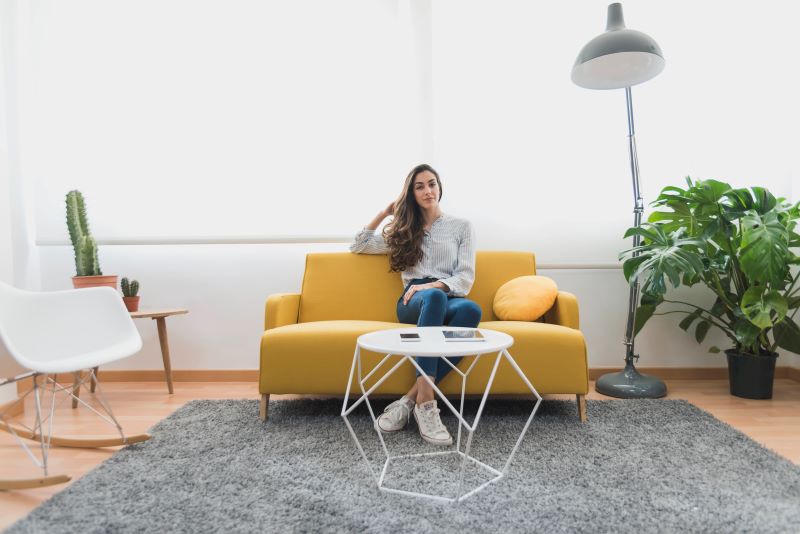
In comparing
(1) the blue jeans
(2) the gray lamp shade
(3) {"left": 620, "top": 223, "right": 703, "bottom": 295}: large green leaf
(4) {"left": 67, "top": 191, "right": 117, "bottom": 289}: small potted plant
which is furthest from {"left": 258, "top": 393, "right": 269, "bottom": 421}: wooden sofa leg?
(2) the gray lamp shade

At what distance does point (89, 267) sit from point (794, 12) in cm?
431

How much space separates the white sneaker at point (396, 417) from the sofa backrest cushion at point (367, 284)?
27.3 inches

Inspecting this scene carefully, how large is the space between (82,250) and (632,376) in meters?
3.02

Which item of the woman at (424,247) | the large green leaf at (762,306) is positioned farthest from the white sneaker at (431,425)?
the large green leaf at (762,306)

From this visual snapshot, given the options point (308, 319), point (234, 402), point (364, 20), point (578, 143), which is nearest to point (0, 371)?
point (234, 402)

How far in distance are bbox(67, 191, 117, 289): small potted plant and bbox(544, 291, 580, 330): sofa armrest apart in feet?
7.58

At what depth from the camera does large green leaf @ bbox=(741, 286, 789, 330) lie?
8.05 feet

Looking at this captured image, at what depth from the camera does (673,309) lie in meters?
3.18

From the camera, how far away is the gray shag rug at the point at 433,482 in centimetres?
137

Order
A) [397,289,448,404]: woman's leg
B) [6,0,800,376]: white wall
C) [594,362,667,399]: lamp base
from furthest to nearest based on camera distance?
[6,0,800,376]: white wall, [594,362,667,399]: lamp base, [397,289,448,404]: woman's leg

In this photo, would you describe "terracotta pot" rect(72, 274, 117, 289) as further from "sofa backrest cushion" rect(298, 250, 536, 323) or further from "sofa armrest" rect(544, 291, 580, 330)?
"sofa armrest" rect(544, 291, 580, 330)

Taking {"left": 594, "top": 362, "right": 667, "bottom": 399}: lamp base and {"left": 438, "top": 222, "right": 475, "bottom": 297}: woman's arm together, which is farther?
{"left": 594, "top": 362, "right": 667, "bottom": 399}: lamp base

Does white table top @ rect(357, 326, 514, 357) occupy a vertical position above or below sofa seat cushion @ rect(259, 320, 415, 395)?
above

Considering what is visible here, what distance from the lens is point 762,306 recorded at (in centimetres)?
251
